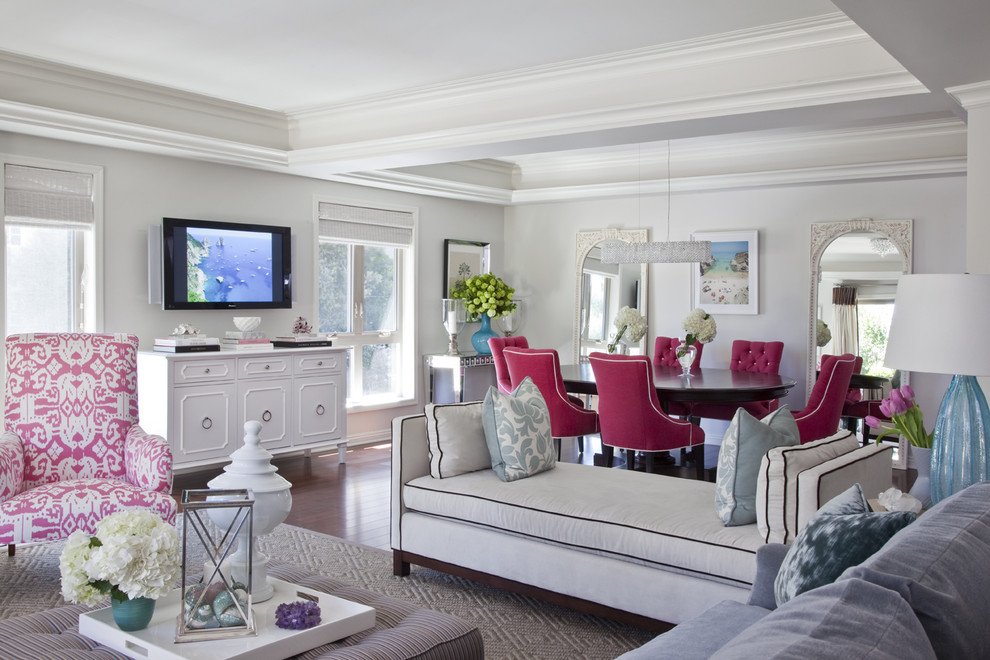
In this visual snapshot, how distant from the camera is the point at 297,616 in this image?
2195mm

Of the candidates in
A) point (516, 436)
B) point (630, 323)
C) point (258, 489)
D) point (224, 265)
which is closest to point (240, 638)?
point (258, 489)

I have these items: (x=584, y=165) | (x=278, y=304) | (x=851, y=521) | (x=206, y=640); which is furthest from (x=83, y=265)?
(x=851, y=521)

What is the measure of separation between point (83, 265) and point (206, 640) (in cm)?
396

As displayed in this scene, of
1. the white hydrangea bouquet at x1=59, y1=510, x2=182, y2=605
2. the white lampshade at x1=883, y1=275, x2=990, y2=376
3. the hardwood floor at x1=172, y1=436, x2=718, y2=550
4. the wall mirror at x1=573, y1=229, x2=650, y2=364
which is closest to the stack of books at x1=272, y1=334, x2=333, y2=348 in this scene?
the hardwood floor at x1=172, y1=436, x2=718, y2=550

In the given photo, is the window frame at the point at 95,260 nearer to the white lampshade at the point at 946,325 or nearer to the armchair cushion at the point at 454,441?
the armchair cushion at the point at 454,441

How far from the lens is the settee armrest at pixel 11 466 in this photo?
3.54 metres

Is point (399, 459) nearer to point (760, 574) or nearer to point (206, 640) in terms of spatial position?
point (206, 640)

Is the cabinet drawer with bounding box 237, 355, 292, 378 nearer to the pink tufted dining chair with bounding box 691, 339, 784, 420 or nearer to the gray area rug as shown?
the gray area rug

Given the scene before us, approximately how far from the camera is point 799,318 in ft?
22.6

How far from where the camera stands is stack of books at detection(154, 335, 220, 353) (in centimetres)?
536

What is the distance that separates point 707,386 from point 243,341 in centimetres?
313

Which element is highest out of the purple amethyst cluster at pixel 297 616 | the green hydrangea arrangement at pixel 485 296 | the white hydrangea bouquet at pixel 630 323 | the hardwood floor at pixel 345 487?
the green hydrangea arrangement at pixel 485 296

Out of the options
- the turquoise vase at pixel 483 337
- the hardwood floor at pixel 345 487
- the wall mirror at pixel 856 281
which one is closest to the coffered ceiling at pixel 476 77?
the wall mirror at pixel 856 281

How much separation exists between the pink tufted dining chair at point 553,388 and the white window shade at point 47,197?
287 centimetres
